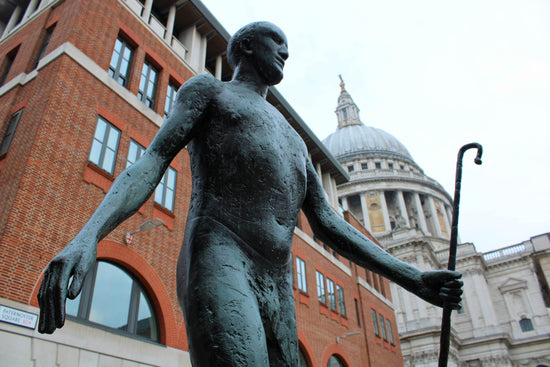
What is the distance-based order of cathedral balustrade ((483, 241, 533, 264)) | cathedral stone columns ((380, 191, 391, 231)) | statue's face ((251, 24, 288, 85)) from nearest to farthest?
statue's face ((251, 24, 288, 85)) < cathedral balustrade ((483, 241, 533, 264)) < cathedral stone columns ((380, 191, 391, 231))

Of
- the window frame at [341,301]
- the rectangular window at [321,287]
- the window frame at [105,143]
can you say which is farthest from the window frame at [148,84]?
the window frame at [341,301]

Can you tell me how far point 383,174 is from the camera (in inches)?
3061

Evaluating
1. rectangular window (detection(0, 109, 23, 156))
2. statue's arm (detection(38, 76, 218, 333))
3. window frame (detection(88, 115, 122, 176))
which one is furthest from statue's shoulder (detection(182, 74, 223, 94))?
rectangular window (detection(0, 109, 23, 156))

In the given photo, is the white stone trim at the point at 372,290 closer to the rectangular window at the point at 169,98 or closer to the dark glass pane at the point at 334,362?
the dark glass pane at the point at 334,362

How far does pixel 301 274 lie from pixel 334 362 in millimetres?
5310

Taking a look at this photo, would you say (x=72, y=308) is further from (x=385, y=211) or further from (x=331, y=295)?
(x=385, y=211)

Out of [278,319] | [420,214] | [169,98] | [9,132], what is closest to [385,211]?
[420,214]

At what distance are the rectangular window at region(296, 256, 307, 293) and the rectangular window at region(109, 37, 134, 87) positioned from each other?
1137cm

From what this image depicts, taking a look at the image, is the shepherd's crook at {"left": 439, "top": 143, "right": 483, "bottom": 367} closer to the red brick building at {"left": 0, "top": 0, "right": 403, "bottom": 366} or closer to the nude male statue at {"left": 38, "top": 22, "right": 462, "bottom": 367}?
the nude male statue at {"left": 38, "top": 22, "right": 462, "bottom": 367}

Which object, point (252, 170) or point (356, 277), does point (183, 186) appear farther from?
point (356, 277)

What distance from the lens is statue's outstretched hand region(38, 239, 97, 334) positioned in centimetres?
139

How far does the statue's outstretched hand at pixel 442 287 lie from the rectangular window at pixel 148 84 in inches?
562

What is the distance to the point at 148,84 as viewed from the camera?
15539 mm

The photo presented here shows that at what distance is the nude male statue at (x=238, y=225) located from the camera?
68.1 inches
